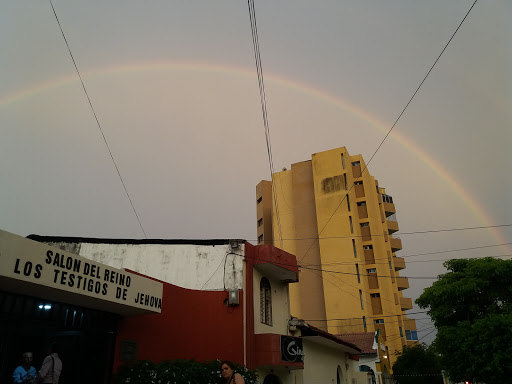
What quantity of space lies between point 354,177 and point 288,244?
37.7ft

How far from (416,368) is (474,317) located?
66.9ft

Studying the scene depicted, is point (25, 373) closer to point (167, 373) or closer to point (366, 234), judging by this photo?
point (167, 373)

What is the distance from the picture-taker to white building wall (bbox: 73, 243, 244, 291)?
45.0 ft

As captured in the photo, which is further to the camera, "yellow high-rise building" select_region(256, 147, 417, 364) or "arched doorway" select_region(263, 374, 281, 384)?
"yellow high-rise building" select_region(256, 147, 417, 364)

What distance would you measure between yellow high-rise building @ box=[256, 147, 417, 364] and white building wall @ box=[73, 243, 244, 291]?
2590cm

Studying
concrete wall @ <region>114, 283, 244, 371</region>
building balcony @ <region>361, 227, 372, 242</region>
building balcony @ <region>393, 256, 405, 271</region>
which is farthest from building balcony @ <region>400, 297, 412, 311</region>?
concrete wall @ <region>114, 283, 244, 371</region>

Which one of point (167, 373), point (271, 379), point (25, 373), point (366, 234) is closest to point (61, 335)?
point (25, 373)

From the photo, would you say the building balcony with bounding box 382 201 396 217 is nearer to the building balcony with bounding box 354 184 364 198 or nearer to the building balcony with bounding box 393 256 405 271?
the building balcony with bounding box 393 256 405 271

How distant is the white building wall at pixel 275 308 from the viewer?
13880 mm

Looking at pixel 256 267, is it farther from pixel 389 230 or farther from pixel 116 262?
pixel 389 230

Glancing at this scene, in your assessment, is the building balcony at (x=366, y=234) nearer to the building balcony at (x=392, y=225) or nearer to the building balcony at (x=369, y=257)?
the building balcony at (x=369, y=257)

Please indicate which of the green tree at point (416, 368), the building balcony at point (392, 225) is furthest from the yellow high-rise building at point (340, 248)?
the green tree at point (416, 368)

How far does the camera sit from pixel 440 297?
20.1 metres

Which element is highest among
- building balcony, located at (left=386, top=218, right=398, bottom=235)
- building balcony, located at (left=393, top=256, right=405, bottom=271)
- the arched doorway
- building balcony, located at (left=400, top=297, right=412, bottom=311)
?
building balcony, located at (left=386, top=218, right=398, bottom=235)
